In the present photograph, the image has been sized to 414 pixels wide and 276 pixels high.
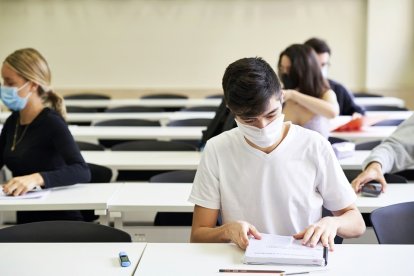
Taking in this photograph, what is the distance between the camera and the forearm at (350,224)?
205 cm

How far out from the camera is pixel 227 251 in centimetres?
203

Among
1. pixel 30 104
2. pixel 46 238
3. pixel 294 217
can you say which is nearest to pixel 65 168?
pixel 30 104

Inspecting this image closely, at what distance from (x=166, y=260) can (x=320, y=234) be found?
501mm

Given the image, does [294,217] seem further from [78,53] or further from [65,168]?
[78,53]

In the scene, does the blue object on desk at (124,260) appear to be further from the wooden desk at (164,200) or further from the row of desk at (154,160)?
the row of desk at (154,160)

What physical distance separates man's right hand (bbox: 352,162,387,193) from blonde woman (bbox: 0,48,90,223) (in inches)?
50.7

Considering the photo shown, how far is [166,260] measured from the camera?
1.99m

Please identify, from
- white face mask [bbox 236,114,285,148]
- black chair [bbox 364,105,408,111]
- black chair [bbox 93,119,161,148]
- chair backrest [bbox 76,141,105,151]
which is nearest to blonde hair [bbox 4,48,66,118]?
chair backrest [bbox 76,141,105,151]

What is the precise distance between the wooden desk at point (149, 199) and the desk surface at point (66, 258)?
602 mm

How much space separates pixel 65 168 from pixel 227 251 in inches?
48.1

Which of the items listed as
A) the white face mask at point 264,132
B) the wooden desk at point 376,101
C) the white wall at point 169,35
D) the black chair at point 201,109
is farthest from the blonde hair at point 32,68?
the white wall at point 169,35

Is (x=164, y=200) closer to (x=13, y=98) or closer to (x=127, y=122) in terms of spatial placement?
(x=13, y=98)

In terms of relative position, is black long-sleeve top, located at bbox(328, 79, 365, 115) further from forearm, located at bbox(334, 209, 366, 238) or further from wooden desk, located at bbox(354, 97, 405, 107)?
forearm, located at bbox(334, 209, 366, 238)

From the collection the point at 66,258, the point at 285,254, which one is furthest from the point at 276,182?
the point at 66,258
